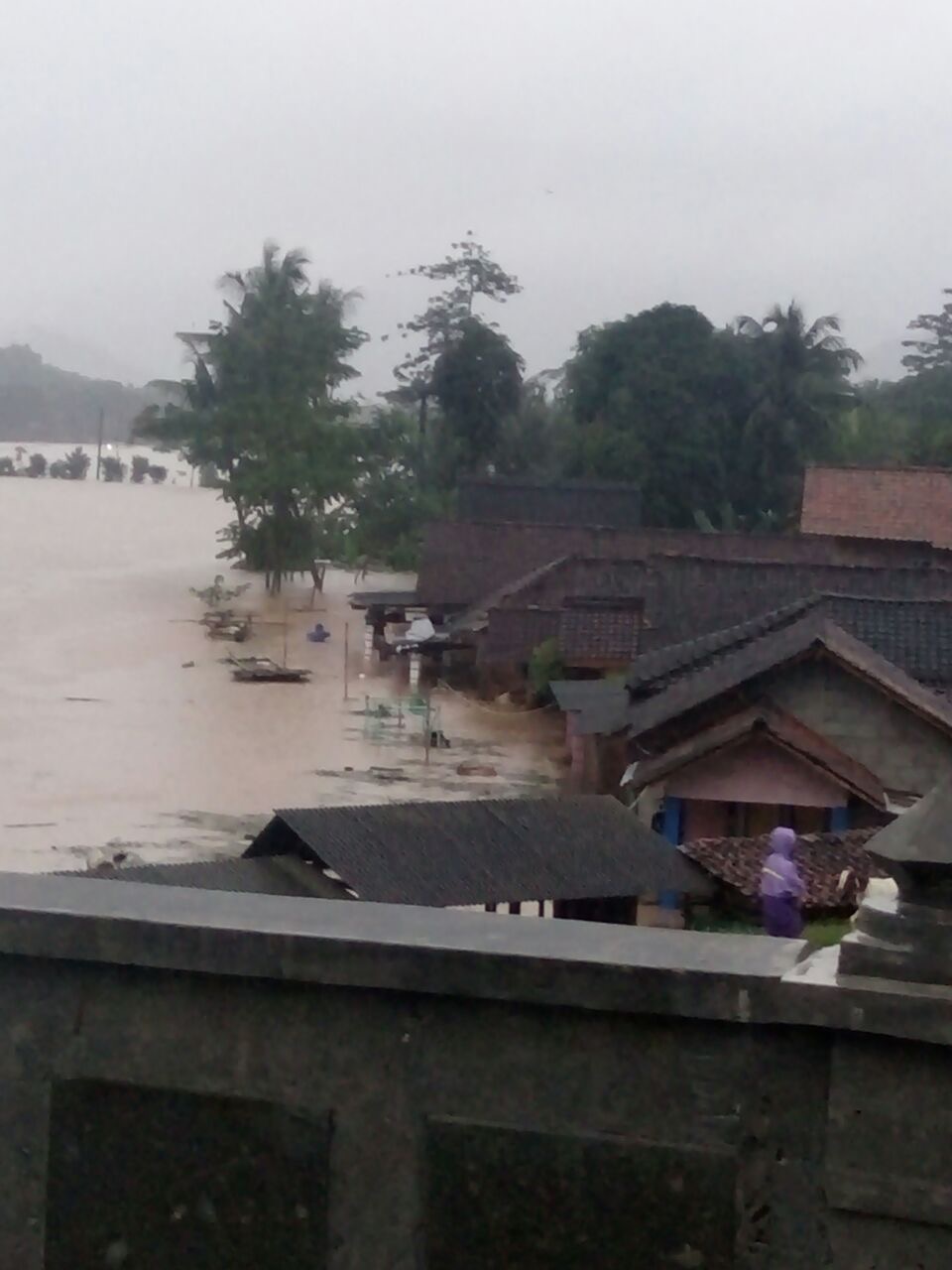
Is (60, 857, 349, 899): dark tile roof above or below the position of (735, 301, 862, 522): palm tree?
below

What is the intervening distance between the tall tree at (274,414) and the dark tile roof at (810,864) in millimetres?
35495

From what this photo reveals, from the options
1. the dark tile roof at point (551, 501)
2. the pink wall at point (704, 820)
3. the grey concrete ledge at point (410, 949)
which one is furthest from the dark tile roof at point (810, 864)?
the dark tile roof at point (551, 501)

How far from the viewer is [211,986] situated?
8.16ft

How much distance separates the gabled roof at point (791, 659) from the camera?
13.9 meters

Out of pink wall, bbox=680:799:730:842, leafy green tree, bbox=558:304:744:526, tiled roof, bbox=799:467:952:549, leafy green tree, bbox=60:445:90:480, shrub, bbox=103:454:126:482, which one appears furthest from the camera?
shrub, bbox=103:454:126:482

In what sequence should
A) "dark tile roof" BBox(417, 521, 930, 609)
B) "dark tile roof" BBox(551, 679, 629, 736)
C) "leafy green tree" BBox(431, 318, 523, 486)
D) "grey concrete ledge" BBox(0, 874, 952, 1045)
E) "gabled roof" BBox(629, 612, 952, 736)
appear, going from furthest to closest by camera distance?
"leafy green tree" BBox(431, 318, 523, 486)
"dark tile roof" BBox(417, 521, 930, 609)
"dark tile roof" BBox(551, 679, 629, 736)
"gabled roof" BBox(629, 612, 952, 736)
"grey concrete ledge" BBox(0, 874, 952, 1045)

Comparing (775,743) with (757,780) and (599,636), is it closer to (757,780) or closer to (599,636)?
(757,780)

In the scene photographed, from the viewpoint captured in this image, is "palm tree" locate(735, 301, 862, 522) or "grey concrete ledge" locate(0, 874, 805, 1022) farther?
"palm tree" locate(735, 301, 862, 522)

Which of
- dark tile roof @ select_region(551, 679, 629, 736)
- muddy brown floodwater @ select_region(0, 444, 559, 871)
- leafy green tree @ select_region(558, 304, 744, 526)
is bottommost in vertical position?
muddy brown floodwater @ select_region(0, 444, 559, 871)

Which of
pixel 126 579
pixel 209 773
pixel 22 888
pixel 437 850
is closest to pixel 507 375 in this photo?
pixel 126 579

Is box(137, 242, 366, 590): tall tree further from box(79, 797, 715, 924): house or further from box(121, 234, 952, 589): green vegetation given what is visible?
box(79, 797, 715, 924): house

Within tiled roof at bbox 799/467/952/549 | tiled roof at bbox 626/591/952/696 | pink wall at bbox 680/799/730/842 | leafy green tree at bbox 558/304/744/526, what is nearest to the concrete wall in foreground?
pink wall at bbox 680/799/730/842

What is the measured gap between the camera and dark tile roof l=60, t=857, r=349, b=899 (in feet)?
22.3

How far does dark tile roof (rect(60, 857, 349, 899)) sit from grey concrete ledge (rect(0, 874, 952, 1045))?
4.16 meters
